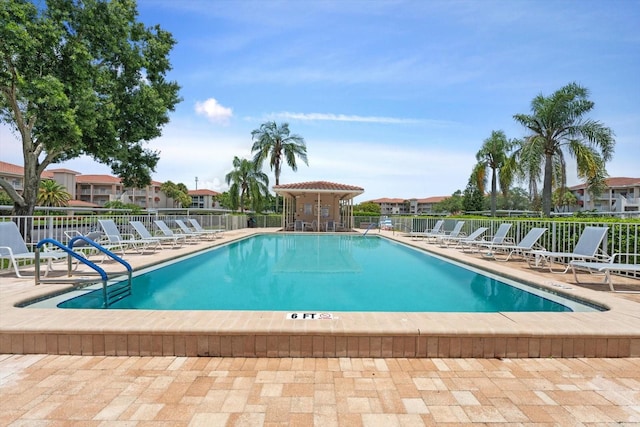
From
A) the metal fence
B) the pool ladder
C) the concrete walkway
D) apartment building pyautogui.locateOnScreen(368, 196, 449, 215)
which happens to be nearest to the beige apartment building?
the metal fence

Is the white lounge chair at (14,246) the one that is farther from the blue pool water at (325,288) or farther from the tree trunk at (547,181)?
the tree trunk at (547,181)

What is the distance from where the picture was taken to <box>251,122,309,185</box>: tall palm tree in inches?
1118

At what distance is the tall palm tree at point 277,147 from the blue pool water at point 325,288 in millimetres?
18782

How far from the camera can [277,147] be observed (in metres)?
28.7

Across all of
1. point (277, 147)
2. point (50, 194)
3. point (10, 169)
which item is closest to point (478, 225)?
point (277, 147)

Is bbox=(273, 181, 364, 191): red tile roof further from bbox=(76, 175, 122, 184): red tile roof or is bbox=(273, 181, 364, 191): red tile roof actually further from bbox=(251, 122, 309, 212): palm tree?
bbox=(76, 175, 122, 184): red tile roof

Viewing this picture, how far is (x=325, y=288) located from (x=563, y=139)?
13.7 metres

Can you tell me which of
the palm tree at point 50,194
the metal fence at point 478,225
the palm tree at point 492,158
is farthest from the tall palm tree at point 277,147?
the palm tree at point 50,194

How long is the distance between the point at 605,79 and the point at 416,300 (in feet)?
38.0

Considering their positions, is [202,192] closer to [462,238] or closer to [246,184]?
[246,184]

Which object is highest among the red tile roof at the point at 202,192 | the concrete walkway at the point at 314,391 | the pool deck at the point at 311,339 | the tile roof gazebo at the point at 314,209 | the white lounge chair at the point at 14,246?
the red tile roof at the point at 202,192

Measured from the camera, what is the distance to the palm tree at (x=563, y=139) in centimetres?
1446

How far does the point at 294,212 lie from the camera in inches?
1015

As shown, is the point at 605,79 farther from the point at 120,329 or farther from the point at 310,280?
the point at 120,329
